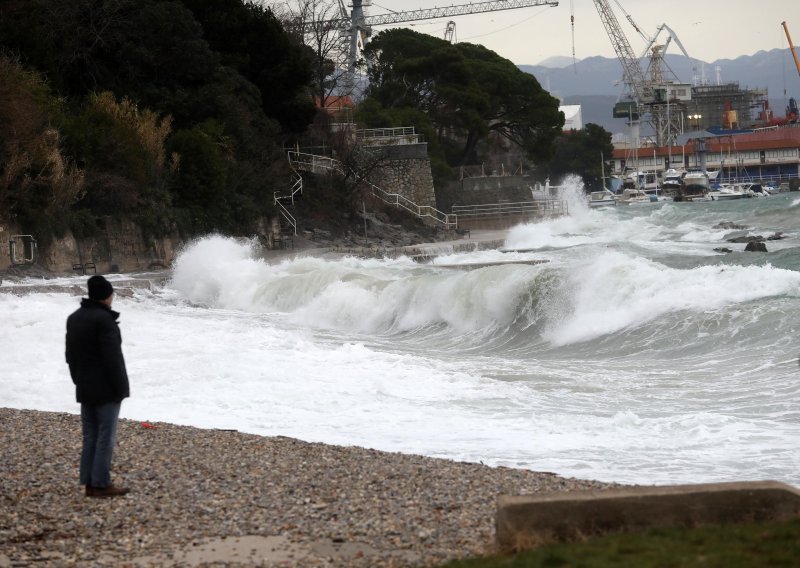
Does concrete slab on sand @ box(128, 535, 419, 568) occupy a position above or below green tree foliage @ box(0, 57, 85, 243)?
below

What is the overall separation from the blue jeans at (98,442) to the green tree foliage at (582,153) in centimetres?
11827

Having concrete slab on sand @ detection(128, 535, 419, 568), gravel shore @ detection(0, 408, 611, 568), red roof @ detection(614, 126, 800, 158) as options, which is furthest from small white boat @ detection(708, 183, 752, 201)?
concrete slab on sand @ detection(128, 535, 419, 568)

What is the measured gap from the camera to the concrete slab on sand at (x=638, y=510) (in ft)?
22.2

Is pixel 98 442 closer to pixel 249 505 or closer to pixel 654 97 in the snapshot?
pixel 249 505

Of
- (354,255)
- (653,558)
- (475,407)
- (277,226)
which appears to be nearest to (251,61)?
(277,226)

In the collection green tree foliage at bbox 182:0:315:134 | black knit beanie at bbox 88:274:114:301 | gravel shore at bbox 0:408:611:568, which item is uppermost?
green tree foliage at bbox 182:0:315:134

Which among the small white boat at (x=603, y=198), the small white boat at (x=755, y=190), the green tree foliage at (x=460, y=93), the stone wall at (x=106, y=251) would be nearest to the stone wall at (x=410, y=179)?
the green tree foliage at (x=460, y=93)

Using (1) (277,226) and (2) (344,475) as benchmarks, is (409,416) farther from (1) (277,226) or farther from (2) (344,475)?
(1) (277,226)

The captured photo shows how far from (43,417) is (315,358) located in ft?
20.8

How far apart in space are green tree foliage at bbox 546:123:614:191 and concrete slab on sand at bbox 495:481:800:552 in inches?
4703

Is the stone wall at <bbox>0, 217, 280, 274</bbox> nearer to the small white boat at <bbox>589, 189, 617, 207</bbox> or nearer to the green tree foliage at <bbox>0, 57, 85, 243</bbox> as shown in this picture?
the green tree foliage at <bbox>0, 57, 85, 243</bbox>

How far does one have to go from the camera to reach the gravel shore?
7.17 meters

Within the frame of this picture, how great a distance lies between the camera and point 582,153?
414ft

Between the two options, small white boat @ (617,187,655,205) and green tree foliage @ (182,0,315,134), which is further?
small white boat @ (617,187,655,205)
